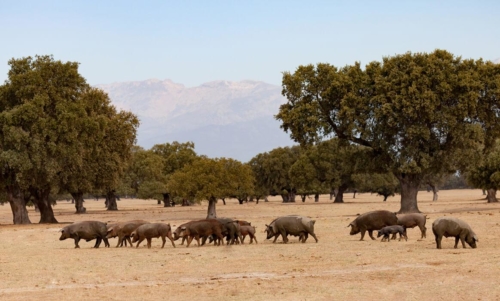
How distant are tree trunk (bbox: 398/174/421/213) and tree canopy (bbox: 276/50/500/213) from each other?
79 mm

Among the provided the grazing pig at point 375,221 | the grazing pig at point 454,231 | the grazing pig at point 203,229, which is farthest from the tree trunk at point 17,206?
the grazing pig at point 454,231

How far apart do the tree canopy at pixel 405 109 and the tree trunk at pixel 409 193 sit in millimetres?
79

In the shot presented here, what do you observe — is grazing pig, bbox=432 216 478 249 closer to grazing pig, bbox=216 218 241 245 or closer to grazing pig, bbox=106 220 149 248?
grazing pig, bbox=216 218 241 245

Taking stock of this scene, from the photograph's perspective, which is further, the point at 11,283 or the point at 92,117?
the point at 92,117

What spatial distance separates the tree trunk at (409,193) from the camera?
185ft

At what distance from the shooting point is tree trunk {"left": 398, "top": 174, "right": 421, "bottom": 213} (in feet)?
185

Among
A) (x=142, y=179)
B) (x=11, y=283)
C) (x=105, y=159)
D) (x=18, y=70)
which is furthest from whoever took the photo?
(x=142, y=179)

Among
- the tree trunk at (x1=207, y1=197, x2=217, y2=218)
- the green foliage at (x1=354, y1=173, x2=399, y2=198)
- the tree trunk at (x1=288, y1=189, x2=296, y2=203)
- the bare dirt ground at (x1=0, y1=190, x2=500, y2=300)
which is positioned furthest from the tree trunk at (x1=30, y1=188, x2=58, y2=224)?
the tree trunk at (x1=288, y1=189, x2=296, y2=203)

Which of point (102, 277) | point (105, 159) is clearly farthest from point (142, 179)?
point (102, 277)

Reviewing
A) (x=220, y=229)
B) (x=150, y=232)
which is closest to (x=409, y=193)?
(x=220, y=229)

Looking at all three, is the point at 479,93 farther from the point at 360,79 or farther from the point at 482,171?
the point at 482,171

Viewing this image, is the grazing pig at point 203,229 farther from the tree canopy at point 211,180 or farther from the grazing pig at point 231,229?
the tree canopy at point 211,180

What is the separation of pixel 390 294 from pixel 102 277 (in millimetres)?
8763

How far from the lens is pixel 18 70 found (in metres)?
56.2
